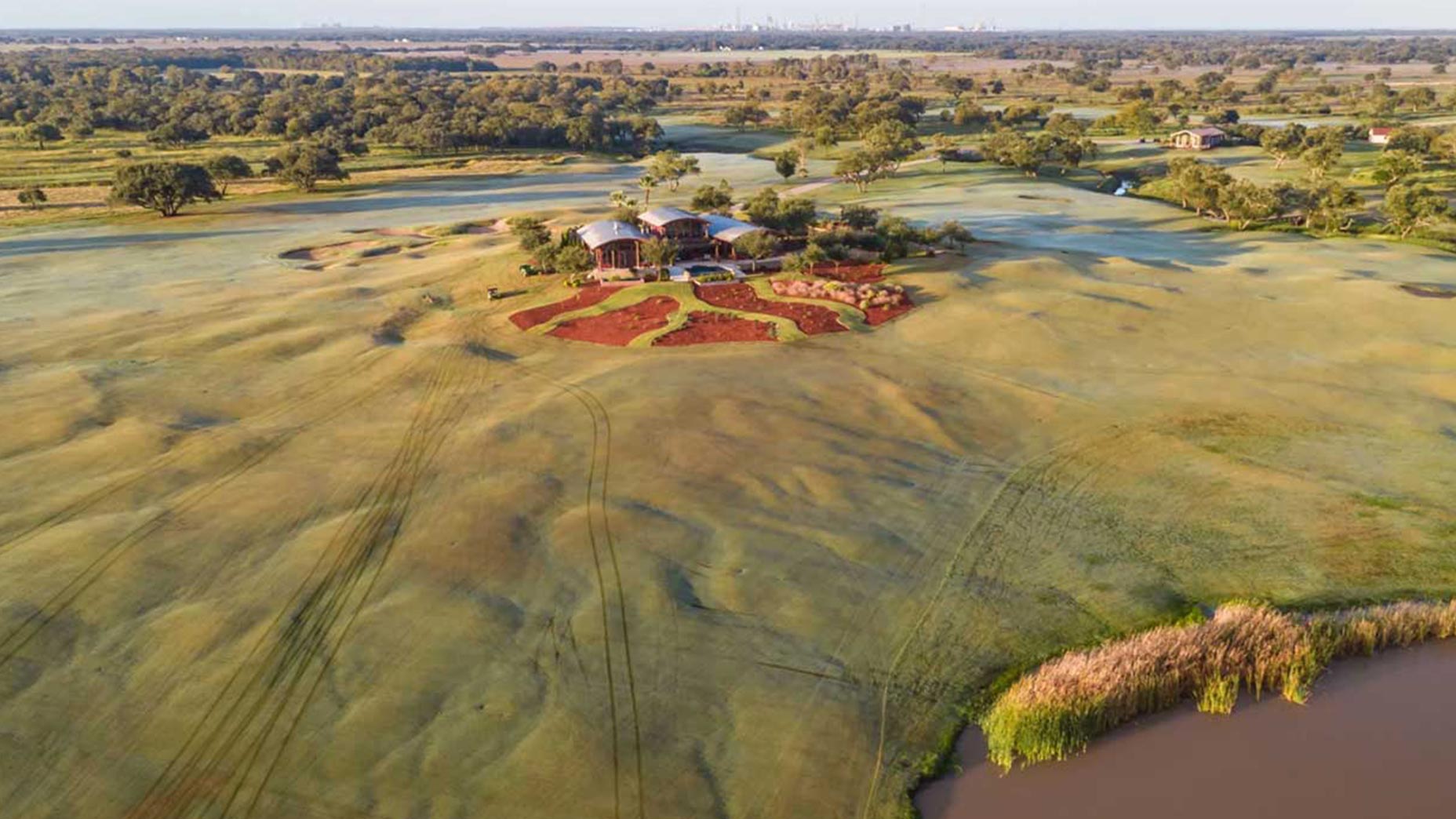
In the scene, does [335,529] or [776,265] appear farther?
[776,265]

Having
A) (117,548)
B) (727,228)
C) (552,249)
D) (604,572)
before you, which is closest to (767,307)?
(727,228)

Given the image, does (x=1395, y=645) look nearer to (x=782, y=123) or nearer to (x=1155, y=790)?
(x=1155, y=790)

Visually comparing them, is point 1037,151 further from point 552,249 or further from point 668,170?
point 552,249

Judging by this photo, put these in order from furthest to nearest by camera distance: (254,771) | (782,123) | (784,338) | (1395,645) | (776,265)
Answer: (782,123), (776,265), (784,338), (1395,645), (254,771)

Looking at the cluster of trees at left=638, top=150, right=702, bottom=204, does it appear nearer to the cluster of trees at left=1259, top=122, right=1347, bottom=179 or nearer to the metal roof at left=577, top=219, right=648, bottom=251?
the metal roof at left=577, top=219, right=648, bottom=251

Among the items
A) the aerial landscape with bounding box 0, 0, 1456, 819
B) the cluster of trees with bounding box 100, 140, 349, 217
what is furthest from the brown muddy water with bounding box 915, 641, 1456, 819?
the cluster of trees with bounding box 100, 140, 349, 217

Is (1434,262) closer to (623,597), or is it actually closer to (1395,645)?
(1395,645)

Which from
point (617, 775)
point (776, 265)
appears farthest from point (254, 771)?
point (776, 265)

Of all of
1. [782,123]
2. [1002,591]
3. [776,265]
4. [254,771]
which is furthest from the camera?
[782,123]
